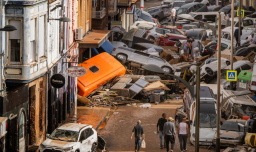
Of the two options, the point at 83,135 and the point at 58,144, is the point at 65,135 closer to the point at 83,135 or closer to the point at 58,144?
the point at 83,135

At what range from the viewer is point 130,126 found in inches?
984

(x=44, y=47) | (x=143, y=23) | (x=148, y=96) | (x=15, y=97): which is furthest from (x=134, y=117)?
(x=143, y=23)

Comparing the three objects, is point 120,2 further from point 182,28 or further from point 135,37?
point 182,28

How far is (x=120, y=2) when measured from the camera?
45.2m

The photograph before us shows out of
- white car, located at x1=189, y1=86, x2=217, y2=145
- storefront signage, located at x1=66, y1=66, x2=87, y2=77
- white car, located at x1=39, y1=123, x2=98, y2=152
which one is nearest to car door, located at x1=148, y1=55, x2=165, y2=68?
white car, located at x1=189, y1=86, x2=217, y2=145

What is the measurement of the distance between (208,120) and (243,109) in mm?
2803

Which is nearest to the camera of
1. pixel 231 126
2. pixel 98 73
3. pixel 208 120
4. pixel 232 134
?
pixel 232 134

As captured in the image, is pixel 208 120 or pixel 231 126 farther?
pixel 208 120

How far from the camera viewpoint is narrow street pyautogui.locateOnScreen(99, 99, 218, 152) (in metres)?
21.7

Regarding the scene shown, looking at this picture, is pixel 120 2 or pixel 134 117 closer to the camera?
Answer: pixel 134 117

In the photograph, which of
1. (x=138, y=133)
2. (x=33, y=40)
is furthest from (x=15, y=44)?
(x=138, y=133)

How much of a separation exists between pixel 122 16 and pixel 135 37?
957cm

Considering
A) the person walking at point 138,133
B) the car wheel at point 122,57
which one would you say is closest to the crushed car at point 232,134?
the person walking at point 138,133

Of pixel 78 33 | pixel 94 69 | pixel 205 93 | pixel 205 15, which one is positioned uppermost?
pixel 205 15
